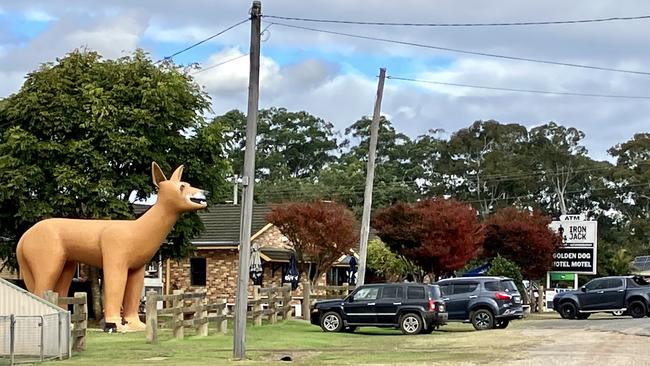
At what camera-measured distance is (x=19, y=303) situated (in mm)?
20625

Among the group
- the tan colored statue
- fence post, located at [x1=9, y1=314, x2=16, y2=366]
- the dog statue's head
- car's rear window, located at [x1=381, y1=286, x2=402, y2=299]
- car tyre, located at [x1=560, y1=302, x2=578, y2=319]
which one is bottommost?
car tyre, located at [x1=560, y1=302, x2=578, y2=319]

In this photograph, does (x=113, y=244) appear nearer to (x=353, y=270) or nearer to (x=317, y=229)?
(x=317, y=229)

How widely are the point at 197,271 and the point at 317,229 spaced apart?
334 inches

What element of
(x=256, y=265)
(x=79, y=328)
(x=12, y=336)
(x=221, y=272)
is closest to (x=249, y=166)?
(x=79, y=328)

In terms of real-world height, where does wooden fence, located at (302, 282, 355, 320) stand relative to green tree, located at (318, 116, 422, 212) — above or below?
below

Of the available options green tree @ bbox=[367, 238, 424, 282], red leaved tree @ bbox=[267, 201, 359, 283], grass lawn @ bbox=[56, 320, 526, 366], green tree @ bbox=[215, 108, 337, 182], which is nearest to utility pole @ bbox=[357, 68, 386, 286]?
grass lawn @ bbox=[56, 320, 526, 366]

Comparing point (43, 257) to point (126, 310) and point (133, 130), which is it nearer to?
point (126, 310)

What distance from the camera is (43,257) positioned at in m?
29.4

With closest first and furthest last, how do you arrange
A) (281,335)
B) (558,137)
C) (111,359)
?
(111,359) < (281,335) < (558,137)

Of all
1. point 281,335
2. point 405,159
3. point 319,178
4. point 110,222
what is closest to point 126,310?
point 110,222

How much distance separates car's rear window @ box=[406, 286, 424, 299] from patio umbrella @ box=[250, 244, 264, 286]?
1229 cm

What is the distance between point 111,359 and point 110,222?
9.49 meters

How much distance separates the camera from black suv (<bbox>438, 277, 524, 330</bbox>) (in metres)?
32.4

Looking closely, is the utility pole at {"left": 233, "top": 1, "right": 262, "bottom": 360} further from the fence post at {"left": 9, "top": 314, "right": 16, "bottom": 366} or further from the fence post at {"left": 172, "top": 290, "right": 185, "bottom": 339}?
the fence post at {"left": 172, "top": 290, "right": 185, "bottom": 339}
